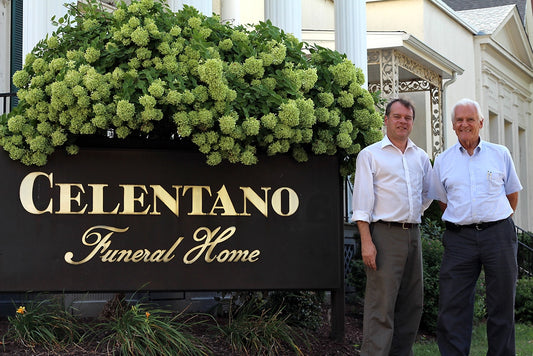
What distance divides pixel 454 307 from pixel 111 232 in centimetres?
246

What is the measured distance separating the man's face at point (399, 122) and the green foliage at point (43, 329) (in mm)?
2563

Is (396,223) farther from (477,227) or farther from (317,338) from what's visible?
(317,338)

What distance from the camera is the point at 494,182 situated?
19.2 feet

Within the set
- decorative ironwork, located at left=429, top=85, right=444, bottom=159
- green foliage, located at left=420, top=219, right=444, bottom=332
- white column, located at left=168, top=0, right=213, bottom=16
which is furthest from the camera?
decorative ironwork, located at left=429, top=85, right=444, bottom=159

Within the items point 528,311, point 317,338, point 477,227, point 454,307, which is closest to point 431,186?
point 477,227

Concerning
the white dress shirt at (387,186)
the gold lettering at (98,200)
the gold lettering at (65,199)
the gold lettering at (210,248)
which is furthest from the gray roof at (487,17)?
the gold lettering at (65,199)

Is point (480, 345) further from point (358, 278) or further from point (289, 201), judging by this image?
point (289, 201)

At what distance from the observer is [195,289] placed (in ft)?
19.9

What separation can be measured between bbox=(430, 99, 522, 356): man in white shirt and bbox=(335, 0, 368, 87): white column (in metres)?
7.02

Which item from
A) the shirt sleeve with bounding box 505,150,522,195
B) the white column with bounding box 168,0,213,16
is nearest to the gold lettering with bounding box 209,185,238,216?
the shirt sleeve with bounding box 505,150,522,195

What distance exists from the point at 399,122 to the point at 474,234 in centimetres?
A: 93

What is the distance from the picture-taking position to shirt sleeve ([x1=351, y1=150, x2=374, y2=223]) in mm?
5664

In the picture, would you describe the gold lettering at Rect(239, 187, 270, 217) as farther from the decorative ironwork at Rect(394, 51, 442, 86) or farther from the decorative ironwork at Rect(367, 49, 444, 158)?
the decorative ironwork at Rect(394, 51, 442, 86)

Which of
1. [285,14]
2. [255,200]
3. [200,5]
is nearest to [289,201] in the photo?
[255,200]
